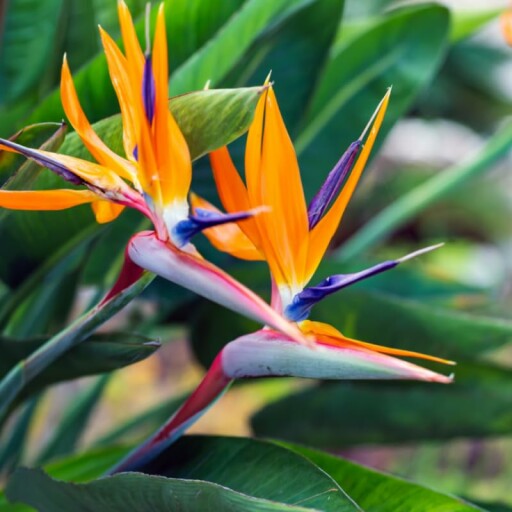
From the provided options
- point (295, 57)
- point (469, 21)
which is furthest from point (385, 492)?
point (469, 21)

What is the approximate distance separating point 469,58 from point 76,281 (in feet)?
6.95

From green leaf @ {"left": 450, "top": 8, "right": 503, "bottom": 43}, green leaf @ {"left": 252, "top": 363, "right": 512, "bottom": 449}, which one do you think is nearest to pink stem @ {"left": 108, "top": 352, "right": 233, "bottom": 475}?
green leaf @ {"left": 252, "top": 363, "right": 512, "bottom": 449}

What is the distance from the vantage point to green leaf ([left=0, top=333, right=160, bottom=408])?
524 millimetres

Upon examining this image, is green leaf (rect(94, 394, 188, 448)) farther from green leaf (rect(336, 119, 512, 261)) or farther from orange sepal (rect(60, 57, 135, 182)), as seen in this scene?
orange sepal (rect(60, 57, 135, 182))

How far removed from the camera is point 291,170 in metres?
0.45

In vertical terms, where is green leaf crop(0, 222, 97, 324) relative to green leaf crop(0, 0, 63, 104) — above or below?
below

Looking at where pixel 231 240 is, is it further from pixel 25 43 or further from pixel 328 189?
pixel 25 43

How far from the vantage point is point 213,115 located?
45 centimetres

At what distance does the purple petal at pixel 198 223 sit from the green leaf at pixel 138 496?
0.44 ft

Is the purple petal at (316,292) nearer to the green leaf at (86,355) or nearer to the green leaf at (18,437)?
the green leaf at (86,355)

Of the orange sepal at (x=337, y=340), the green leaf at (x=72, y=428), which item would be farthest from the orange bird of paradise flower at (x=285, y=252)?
the green leaf at (x=72, y=428)

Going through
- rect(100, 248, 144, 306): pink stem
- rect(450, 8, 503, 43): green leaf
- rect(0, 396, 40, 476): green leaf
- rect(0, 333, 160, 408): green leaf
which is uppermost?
rect(100, 248, 144, 306): pink stem

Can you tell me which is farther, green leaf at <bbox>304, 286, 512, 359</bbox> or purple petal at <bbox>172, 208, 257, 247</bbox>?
green leaf at <bbox>304, 286, 512, 359</bbox>

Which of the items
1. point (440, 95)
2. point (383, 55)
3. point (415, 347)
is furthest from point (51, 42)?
point (440, 95)
